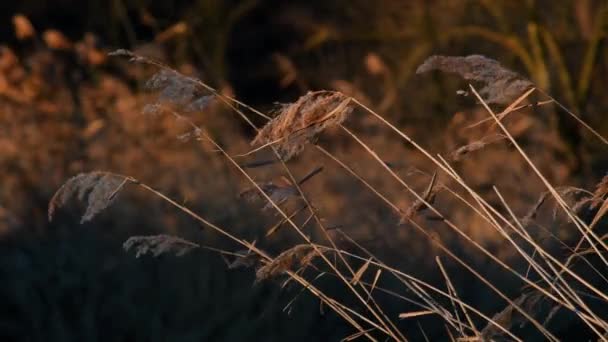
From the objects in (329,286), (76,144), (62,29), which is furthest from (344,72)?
(329,286)

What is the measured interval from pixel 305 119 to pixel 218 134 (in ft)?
24.6

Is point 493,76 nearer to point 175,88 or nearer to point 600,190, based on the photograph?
point 600,190

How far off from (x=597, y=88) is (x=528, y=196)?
12.7 ft

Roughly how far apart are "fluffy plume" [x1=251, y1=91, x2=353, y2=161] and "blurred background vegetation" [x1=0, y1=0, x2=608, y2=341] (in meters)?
1.08

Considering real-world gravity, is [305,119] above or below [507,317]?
above

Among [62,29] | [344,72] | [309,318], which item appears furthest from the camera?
[62,29]

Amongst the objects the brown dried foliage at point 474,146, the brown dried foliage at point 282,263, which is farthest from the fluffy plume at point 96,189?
the brown dried foliage at point 474,146

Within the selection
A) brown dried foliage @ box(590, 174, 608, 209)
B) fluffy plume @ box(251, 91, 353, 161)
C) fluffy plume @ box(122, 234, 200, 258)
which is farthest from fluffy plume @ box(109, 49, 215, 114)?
brown dried foliage @ box(590, 174, 608, 209)

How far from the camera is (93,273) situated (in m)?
5.55

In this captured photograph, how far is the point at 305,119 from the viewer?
305 centimetres

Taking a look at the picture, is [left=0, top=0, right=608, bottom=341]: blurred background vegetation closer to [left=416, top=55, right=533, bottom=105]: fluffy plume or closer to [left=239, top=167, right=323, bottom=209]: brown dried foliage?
[left=239, top=167, right=323, bottom=209]: brown dried foliage

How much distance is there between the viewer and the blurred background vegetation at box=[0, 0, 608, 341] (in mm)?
5207


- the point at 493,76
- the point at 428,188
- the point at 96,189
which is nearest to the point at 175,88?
the point at 96,189

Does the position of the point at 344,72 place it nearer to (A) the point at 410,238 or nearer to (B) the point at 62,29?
(B) the point at 62,29
